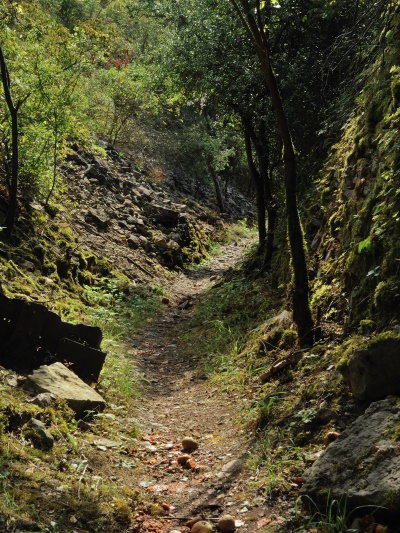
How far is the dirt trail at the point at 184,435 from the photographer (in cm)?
404

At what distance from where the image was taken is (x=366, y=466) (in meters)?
3.47

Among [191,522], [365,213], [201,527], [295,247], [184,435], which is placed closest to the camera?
[201,527]

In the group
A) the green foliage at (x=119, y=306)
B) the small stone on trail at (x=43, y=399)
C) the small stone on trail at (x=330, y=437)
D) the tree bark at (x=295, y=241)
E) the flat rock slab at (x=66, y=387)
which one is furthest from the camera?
the green foliage at (x=119, y=306)

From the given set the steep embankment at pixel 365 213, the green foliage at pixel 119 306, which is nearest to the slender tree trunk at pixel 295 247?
the steep embankment at pixel 365 213

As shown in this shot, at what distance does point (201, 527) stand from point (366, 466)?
115 cm

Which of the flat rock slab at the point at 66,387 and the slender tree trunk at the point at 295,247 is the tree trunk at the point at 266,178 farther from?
the flat rock slab at the point at 66,387

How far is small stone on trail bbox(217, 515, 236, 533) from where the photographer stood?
11.9 ft

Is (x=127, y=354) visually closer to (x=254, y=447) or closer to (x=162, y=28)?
(x=254, y=447)

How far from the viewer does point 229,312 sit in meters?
10.1

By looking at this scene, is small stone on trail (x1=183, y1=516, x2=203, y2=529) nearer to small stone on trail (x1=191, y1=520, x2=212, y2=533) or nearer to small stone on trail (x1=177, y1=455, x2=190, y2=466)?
small stone on trail (x1=191, y1=520, x2=212, y2=533)

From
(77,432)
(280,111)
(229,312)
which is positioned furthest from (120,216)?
(77,432)

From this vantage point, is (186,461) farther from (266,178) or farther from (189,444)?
(266,178)

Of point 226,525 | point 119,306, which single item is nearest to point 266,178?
point 119,306

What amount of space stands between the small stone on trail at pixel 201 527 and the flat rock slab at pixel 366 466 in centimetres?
68
